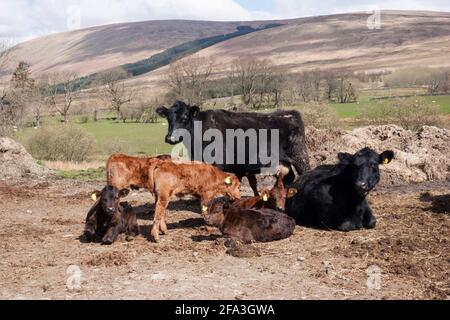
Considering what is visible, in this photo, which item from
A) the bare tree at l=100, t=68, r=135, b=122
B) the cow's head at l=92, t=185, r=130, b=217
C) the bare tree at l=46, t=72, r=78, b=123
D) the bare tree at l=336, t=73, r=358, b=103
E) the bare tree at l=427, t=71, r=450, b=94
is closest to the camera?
the cow's head at l=92, t=185, r=130, b=217

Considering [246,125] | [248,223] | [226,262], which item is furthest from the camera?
[246,125]

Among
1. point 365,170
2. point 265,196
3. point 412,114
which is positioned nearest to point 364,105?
point 412,114

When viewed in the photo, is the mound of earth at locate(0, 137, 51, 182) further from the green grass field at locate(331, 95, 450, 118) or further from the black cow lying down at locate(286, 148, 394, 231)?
the green grass field at locate(331, 95, 450, 118)

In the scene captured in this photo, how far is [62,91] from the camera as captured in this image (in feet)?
291

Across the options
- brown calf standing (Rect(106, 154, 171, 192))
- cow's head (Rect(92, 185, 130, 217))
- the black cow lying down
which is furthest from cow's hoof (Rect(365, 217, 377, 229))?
cow's head (Rect(92, 185, 130, 217))

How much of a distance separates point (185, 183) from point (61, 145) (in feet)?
81.9

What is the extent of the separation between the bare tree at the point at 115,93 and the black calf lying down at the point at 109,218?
67000 millimetres

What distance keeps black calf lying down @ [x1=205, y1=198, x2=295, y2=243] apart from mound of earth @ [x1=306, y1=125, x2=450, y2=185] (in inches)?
268

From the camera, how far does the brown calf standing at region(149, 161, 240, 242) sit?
857 centimetres

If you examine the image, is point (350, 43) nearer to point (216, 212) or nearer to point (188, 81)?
point (188, 81)

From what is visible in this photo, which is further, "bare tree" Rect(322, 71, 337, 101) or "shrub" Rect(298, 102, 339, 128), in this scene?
"bare tree" Rect(322, 71, 337, 101)

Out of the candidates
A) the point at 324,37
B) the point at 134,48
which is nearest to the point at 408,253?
the point at 324,37

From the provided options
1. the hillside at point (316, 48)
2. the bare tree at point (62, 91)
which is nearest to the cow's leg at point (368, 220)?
the bare tree at point (62, 91)

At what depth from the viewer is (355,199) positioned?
912 centimetres
